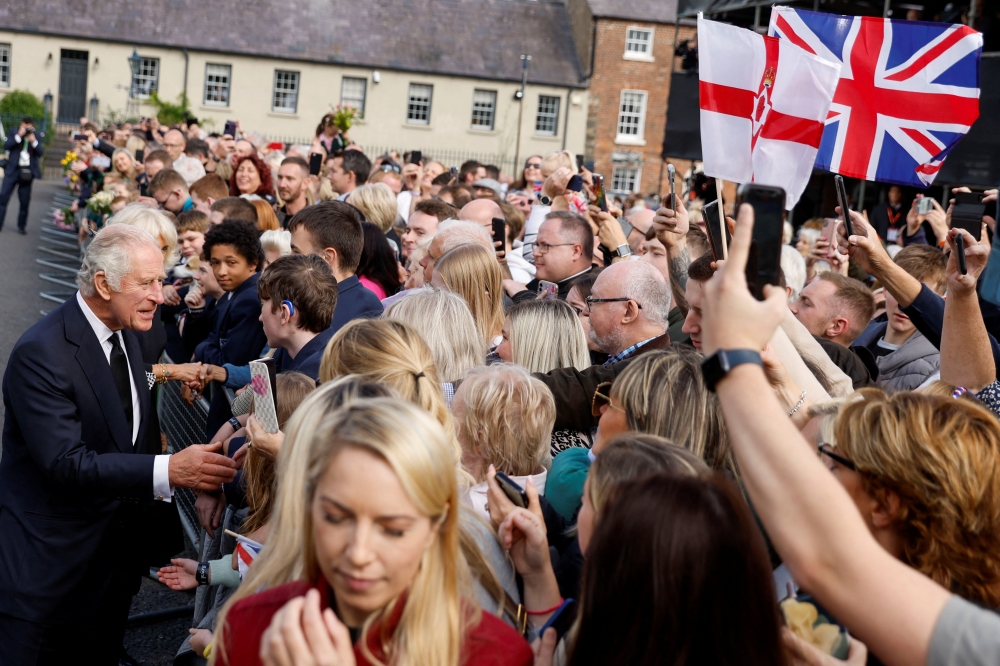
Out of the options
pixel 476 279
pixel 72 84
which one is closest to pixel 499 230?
pixel 476 279

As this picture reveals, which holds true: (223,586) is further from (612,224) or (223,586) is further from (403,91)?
(403,91)

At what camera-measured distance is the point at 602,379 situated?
4.01 m

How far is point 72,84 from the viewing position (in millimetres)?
39375

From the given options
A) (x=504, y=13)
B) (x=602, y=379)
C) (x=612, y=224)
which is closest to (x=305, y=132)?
(x=504, y=13)

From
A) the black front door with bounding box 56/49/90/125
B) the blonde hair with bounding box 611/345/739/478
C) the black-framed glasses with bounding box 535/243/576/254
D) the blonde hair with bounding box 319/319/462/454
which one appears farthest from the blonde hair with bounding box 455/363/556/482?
the black front door with bounding box 56/49/90/125

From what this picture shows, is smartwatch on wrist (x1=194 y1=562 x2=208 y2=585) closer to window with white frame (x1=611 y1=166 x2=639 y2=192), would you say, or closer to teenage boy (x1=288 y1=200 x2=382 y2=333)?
teenage boy (x1=288 y1=200 x2=382 y2=333)

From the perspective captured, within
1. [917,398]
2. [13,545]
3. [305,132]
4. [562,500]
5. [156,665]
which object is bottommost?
[156,665]

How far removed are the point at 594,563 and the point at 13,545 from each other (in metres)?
2.74

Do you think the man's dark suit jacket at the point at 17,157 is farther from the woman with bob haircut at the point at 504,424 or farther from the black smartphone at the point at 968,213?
the black smartphone at the point at 968,213

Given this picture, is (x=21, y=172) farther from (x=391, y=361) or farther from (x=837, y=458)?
(x=837, y=458)

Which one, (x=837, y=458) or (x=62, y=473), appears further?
(x=62, y=473)

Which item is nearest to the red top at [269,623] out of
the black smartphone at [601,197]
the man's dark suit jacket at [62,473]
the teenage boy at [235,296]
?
the man's dark suit jacket at [62,473]

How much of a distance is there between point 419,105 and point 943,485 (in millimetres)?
41452

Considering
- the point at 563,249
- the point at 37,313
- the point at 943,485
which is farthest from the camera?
the point at 37,313
